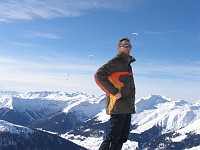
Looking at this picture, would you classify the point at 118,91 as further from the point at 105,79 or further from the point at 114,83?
the point at 105,79

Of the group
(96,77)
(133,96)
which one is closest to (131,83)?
(133,96)

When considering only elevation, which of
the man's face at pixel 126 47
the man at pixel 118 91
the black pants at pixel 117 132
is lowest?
the black pants at pixel 117 132

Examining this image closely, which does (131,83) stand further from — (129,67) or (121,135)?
(121,135)

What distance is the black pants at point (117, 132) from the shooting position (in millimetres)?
10281

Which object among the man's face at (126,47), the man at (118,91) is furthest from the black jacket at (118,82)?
the man's face at (126,47)

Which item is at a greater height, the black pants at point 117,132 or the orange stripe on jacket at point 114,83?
the orange stripe on jacket at point 114,83

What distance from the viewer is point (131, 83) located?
1057 cm

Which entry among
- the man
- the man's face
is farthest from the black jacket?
the man's face

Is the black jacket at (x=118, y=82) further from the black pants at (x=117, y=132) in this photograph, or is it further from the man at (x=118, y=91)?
the black pants at (x=117, y=132)

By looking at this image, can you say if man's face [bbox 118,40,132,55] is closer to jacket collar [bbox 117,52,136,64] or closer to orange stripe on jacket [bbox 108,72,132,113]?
jacket collar [bbox 117,52,136,64]

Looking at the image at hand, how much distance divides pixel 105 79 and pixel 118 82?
1.41ft

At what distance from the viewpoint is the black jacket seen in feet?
33.5

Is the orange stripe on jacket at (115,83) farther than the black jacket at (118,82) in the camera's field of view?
Yes

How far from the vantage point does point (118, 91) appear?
10.1 metres
